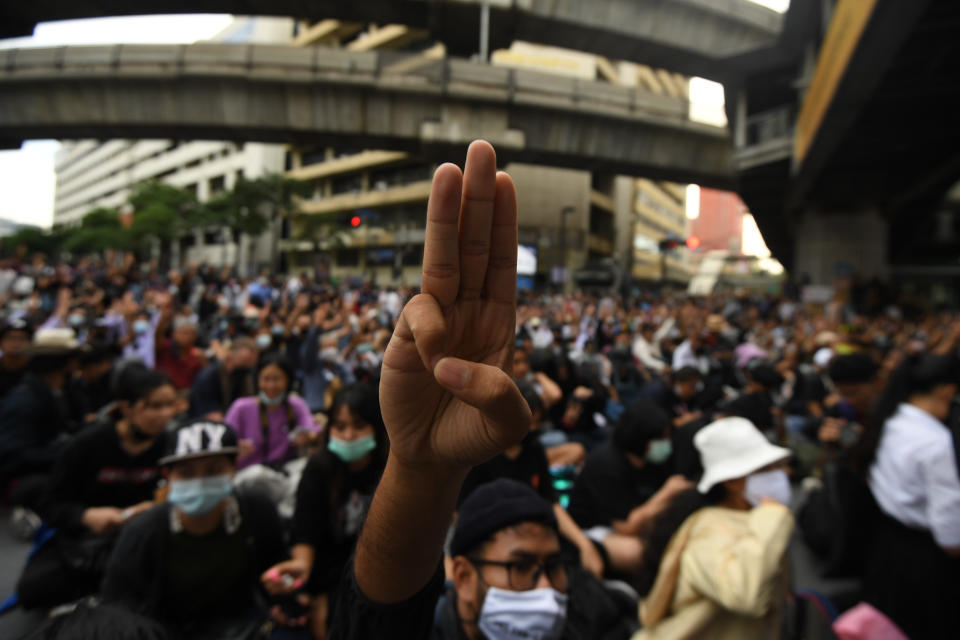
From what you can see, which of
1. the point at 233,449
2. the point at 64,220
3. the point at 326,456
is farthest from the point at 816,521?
the point at 64,220

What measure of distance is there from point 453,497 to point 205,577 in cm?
180

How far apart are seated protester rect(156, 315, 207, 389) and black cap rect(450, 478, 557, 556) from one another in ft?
14.9

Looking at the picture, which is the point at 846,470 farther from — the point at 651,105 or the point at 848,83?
the point at 651,105

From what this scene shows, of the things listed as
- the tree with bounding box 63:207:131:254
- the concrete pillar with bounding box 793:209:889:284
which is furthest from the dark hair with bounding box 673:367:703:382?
the tree with bounding box 63:207:131:254

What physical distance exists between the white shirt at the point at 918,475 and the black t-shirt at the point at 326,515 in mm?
2642

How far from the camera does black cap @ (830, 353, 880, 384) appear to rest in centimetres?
366

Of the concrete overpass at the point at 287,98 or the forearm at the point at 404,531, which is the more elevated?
the concrete overpass at the point at 287,98

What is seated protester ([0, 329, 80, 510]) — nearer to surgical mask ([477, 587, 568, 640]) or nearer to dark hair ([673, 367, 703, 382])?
surgical mask ([477, 587, 568, 640])

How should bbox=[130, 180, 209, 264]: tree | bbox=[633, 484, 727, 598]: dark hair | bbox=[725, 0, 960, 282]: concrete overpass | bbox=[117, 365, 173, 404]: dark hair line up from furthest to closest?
bbox=[130, 180, 209, 264]: tree
bbox=[725, 0, 960, 282]: concrete overpass
bbox=[117, 365, 173, 404]: dark hair
bbox=[633, 484, 727, 598]: dark hair

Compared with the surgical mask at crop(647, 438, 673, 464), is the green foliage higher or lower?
higher

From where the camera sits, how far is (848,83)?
299 inches

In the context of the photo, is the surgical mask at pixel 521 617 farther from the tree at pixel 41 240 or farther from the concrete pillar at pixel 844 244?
the tree at pixel 41 240

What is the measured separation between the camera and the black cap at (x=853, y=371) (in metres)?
3.66

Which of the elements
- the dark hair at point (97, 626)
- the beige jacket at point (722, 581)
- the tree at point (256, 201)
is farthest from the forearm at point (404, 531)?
the tree at point (256, 201)
